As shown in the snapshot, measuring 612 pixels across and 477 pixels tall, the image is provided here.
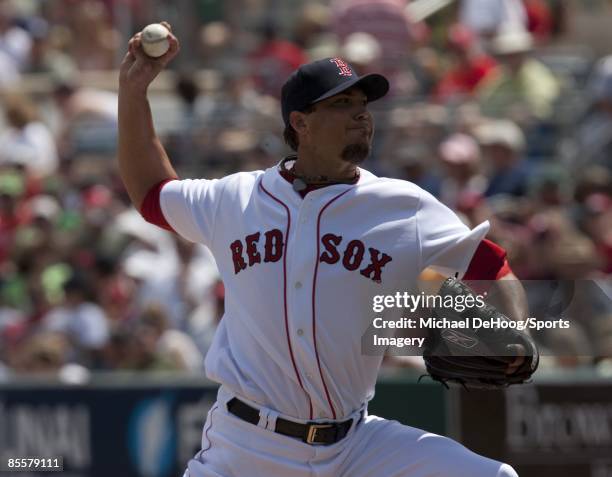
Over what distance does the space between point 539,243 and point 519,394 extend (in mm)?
1133

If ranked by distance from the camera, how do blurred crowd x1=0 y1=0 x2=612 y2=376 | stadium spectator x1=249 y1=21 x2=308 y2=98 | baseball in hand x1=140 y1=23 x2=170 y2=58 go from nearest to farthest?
baseball in hand x1=140 y1=23 x2=170 y2=58, blurred crowd x1=0 y1=0 x2=612 y2=376, stadium spectator x1=249 y1=21 x2=308 y2=98

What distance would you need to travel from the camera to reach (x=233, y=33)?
14.0 metres

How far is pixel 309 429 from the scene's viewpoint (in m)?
4.90

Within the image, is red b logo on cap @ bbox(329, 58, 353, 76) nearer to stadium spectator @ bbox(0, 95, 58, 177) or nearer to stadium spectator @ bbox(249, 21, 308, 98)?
stadium spectator @ bbox(249, 21, 308, 98)

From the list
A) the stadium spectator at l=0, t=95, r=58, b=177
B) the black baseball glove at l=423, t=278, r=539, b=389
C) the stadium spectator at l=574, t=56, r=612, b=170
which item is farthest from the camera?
the stadium spectator at l=0, t=95, r=58, b=177

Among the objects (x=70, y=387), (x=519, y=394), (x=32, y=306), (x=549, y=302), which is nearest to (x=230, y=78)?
(x=32, y=306)

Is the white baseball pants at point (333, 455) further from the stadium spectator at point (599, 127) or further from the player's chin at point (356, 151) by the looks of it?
the stadium spectator at point (599, 127)

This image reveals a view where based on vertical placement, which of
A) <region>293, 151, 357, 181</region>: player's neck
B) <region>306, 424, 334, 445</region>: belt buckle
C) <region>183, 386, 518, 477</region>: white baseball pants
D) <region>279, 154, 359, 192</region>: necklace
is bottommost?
<region>183, 386, 518, 477</region>: white baseball pants

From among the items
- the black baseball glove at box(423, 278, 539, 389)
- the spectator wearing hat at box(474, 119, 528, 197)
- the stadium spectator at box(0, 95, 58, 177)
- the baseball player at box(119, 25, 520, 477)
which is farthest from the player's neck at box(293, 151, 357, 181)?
the stadium spectator at box(0, 95, 58, 177)

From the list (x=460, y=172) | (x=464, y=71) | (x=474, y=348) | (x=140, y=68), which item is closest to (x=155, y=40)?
(x=140, y=68)

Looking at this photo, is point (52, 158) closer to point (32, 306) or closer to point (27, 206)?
point (27, 206)

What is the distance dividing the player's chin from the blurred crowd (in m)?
3.04

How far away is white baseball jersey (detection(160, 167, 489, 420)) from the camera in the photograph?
4.87m

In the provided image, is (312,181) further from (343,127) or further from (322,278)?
(322,278)
